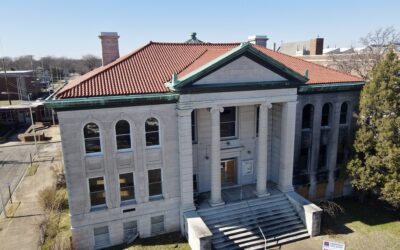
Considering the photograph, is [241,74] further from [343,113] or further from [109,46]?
[109,46]

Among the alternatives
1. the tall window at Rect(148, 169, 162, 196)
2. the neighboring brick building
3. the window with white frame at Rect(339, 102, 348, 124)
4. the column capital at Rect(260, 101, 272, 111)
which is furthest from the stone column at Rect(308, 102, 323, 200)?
the neighboring brick building

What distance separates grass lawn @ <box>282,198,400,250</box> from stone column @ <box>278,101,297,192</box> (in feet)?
11.9

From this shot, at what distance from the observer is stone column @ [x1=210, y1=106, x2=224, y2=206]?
61.1 feet

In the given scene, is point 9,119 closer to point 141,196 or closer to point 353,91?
point 141,196

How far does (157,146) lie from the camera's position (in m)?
18.5

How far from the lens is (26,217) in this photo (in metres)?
22.2

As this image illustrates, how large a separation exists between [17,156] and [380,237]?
128 ft

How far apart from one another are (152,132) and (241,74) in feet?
21.3

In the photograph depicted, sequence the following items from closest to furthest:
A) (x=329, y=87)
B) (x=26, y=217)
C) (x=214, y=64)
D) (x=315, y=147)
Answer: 1. (x=214, y=64)
2. (x=329, y=87)
3. (x=26, y=217)
4. (x=315, y=147)

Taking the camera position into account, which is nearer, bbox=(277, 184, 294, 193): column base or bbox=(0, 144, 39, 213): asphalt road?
bbox=(277, 184, 294, 193): column base

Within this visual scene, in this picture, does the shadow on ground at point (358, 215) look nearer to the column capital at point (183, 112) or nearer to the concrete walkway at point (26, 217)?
the column capital at point (183, 112)

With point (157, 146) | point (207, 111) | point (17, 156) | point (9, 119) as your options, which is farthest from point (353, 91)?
point (9, 119)

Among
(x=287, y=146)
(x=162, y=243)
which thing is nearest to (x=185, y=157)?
(x=162, y=243)

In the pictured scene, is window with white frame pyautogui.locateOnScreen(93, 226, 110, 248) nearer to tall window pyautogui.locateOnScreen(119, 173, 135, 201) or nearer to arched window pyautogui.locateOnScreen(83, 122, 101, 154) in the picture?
tall window pyautogui.locateOnScreen(119, 173, 135, 201)
